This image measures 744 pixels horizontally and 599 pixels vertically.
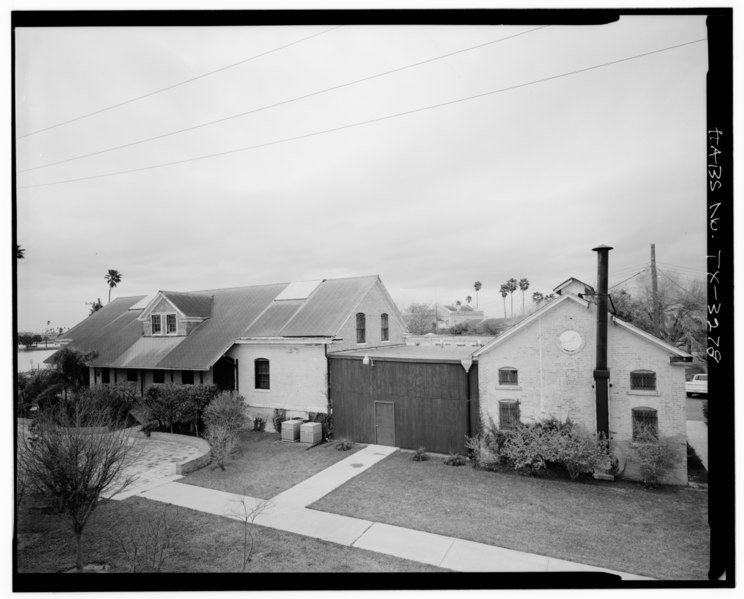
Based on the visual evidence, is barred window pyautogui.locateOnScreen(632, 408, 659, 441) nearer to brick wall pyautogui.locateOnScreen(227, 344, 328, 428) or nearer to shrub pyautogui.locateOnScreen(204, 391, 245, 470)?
brick wall pyautogui.locateOnScreen(227, 344, 328, 428)

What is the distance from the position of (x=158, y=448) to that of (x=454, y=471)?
38.8 feet

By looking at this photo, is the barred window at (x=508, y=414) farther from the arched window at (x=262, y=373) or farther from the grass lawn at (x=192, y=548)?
the arched window at (x=262, y=373)

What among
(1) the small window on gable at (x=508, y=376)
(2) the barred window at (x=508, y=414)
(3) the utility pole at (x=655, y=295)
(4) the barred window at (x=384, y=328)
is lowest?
(2) the barred window at (x=508, y=414)

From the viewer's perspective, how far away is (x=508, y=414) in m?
13.2

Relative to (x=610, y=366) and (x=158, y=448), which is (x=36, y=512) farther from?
(x=610, y=366)

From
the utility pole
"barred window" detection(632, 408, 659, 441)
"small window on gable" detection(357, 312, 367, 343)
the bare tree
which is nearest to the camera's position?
the bare tree

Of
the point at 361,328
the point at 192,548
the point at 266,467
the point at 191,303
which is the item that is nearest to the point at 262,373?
the point at 361,328

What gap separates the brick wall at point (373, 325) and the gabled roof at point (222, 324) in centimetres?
43

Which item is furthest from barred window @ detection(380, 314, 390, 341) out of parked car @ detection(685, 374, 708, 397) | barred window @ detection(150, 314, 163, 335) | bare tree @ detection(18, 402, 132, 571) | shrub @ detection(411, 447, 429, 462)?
bare tree @ detection(18, 402, 132, 571)

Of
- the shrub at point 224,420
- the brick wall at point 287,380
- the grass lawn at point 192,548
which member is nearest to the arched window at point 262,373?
the brick wall at point 287,380

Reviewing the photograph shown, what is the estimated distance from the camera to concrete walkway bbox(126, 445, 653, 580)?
7500mm

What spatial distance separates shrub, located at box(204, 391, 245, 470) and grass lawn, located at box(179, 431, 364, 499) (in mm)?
651

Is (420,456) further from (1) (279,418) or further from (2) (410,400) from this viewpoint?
(1) (279,418)

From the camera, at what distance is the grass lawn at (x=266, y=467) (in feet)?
38.6
